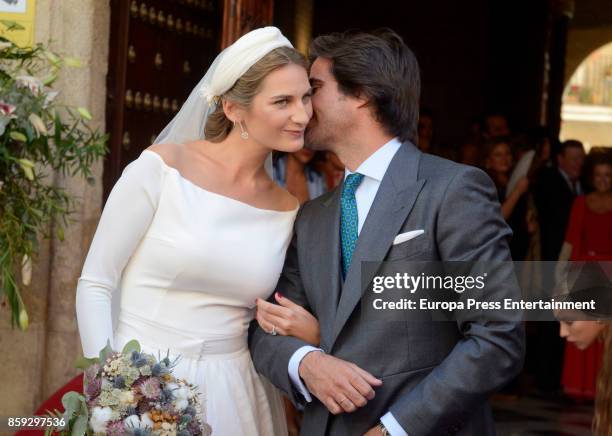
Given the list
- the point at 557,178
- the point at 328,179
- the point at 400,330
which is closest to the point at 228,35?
the point at 328,179

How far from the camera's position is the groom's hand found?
3.25m

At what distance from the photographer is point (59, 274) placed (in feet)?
18.2

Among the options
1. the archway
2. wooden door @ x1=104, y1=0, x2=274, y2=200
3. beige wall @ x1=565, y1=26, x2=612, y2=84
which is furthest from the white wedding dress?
the archway

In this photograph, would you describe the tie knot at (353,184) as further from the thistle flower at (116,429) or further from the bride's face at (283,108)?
the thistle flower at (116,429)

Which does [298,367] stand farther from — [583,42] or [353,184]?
[583,42]

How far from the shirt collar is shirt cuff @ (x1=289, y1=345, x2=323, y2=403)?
1.81 feet

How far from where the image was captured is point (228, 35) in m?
6.03

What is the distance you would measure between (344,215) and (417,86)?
48 centimetres

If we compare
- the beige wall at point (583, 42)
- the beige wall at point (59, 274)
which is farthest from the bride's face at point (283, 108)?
the beige wall at point (583, 42)

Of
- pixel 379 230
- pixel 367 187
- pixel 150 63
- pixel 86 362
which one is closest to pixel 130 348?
pixel 86 362

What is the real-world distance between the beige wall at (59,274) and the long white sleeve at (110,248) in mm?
1914

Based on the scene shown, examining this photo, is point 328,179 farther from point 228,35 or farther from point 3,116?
point 3,116

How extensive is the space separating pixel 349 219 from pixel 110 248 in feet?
2.46

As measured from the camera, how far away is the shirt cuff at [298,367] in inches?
135
